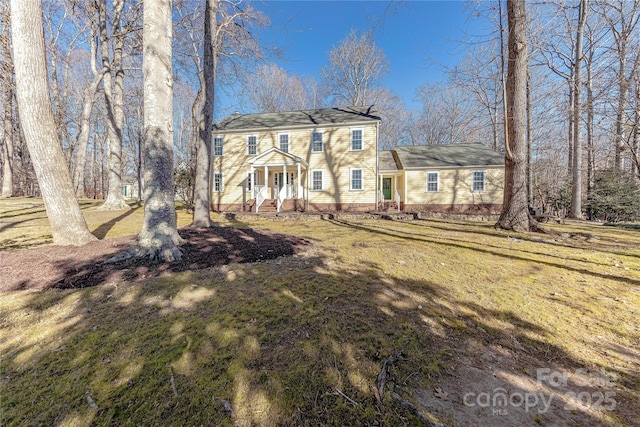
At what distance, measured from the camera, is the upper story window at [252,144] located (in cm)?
1783

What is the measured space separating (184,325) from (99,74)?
18872 mm

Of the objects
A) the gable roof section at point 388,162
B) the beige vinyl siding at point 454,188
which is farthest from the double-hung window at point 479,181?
the gable roof section at point 388,162

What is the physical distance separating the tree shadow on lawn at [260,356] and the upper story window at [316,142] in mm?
14799

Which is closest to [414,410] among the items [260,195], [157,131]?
[157,131]

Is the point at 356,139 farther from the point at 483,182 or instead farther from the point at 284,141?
the point at 483,182

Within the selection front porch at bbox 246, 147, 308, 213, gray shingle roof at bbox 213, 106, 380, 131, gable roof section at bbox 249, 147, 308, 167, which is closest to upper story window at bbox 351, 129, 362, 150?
gray shingle roof at bbox 213, 106, 380, 131

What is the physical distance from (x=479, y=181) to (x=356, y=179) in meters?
8.41

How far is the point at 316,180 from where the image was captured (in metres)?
17.3

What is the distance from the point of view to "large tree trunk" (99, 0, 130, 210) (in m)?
13.0

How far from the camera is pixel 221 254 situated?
15.7 ft

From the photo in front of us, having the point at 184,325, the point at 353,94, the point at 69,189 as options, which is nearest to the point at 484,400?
the point at 184,325

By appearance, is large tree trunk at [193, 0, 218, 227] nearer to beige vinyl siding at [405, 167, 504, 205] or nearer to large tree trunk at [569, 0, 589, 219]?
beige vinyl siding at [405, 167, 504, 205]

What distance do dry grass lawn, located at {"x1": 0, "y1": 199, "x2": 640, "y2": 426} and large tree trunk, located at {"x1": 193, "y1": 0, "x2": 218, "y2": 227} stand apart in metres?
4.68

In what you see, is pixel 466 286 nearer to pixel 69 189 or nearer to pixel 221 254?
pixel 221 254
